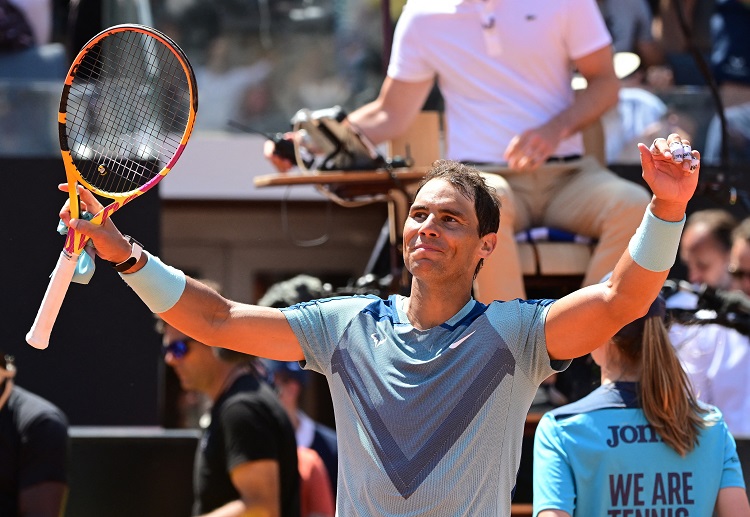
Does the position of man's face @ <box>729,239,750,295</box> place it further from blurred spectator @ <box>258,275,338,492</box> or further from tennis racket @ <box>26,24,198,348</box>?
tennis racket @ <box>26,24,198,348</box>

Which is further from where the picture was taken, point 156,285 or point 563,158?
point 563,158

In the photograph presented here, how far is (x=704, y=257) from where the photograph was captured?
5.99 meters

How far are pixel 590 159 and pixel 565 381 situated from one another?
83 centimetres

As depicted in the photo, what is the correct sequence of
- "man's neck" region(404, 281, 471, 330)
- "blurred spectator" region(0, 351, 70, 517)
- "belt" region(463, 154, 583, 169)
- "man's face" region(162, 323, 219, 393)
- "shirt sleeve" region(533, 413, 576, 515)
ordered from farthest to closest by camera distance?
"man's face" region(162, 323, 219, 393) → "belt" region(463, 154, 583, 169) → "blurred spectator" region(0, 351, 70, 517) → "shirt sleeve" region(533, 413, 576, 515) → "man's neck" region(404, 281, 471, 330)

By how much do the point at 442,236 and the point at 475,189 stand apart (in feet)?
0.58

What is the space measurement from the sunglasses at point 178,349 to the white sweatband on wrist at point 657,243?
2675 millimetres

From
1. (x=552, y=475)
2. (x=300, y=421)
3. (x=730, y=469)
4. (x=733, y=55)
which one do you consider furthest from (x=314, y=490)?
(x=733, y=55)

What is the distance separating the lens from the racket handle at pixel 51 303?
2834 mm

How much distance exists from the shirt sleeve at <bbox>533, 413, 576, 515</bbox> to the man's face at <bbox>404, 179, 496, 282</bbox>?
609 mm

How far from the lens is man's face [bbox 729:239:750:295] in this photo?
5.64m

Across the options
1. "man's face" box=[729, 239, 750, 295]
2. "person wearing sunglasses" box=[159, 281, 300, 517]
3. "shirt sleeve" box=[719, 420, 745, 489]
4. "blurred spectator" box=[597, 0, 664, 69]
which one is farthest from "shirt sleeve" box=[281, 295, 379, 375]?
"blurred spectator" box=[597, 0, 664, 69]

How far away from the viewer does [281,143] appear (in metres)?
4.94

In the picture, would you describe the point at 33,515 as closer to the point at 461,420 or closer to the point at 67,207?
the point at 67,207

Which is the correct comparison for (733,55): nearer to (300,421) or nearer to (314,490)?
(300,421)
